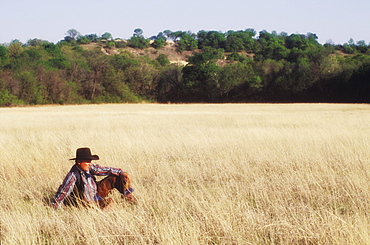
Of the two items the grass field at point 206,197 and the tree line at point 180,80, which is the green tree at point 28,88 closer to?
the tree line at point 180,80

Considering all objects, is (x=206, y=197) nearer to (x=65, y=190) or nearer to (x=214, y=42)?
(x=65, y=190)

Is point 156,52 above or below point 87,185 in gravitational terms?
above

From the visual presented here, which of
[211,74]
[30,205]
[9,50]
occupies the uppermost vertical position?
A: [9,50]

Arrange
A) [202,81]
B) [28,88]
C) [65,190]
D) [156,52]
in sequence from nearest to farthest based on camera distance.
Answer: [65,190] → [28,88] → [202,81] → [156,52]

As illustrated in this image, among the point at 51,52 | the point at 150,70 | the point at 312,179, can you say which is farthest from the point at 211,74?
the point at 312,179

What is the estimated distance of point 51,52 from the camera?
8681 cm

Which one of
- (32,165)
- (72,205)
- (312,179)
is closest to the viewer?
(72,205)

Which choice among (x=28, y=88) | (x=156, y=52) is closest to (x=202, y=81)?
(x=28, y=88)

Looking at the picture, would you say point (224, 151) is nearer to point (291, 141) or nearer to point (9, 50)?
point (291, 141)

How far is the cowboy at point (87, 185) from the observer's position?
5.92 metres

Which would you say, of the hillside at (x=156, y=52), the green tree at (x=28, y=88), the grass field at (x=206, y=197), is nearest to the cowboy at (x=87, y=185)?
the grass field at (x=206, y=197)

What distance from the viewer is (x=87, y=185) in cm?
602

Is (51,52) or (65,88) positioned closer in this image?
(65,88)

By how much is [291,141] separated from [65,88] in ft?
191
